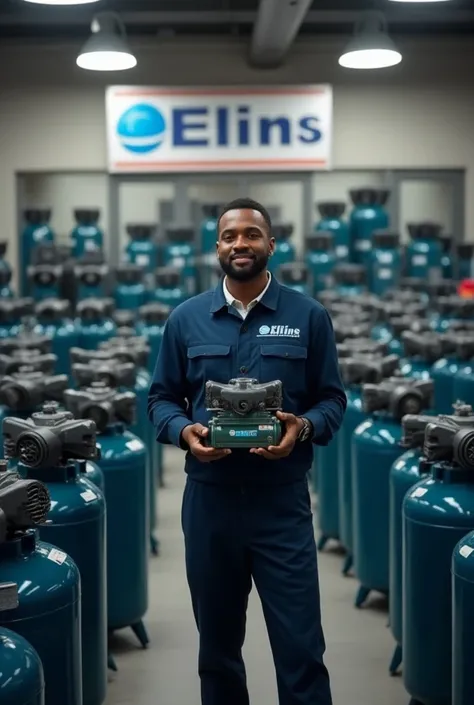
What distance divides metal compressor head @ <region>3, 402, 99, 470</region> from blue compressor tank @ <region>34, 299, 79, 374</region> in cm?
404

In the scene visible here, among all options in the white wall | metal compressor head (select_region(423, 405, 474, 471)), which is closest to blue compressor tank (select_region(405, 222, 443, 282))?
the white wall

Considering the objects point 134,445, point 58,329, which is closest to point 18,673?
point 134,445

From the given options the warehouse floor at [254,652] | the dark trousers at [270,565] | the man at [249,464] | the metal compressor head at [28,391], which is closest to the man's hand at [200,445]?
the man at [249,464]

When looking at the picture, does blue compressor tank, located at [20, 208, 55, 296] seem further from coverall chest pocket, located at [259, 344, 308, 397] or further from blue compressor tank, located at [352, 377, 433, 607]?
Result: coverall chest pocket, located at [259, 344, 308, 397]

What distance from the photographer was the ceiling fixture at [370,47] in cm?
581

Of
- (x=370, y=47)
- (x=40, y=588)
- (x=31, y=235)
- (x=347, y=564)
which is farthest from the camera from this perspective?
(x=31, y=235)

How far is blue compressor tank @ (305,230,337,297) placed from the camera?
9.28 metres

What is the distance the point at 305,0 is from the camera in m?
6.71

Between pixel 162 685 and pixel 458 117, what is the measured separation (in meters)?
8.36

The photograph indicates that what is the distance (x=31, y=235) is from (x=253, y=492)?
817cm

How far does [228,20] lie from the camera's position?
9438 mm

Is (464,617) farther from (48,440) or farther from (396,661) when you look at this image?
(48,440)

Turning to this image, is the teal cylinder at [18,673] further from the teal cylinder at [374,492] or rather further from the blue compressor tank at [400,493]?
the teal cylinder at [374,492]

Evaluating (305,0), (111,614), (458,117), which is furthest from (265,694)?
(458,117)
